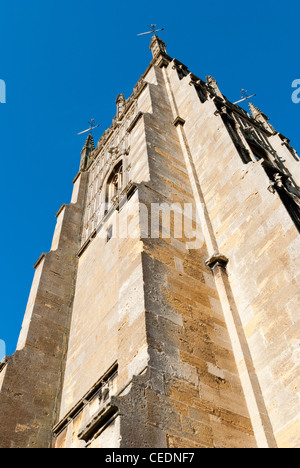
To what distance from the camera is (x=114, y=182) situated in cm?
1695

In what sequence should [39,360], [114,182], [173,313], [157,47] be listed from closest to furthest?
1. [173,313]
2. [39,360]
3. [114,182]
4. [157,47]

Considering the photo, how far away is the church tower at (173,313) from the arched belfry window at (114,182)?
51.2 inches

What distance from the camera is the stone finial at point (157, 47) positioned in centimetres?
1885

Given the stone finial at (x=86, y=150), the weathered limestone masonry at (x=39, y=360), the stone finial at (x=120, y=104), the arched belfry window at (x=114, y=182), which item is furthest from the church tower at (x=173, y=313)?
the stone finial at (x=86, y=150)

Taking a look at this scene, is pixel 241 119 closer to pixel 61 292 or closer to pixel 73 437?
pixel 61 292

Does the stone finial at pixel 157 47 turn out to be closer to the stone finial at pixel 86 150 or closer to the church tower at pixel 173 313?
the church tower at pixel 173 313

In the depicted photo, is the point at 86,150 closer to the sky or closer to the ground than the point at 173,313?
Answer: closer to the sky

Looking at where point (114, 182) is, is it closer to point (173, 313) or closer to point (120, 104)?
point (120, 104)

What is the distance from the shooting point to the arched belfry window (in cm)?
1611

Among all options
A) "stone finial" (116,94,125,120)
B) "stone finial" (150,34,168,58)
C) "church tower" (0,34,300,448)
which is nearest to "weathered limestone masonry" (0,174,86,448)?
"church tower" (0,34,300,448)

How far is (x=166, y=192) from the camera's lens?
33.1 ft

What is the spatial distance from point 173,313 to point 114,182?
10.4m

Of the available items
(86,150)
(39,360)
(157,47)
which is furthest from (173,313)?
(86,150)
